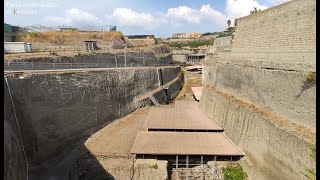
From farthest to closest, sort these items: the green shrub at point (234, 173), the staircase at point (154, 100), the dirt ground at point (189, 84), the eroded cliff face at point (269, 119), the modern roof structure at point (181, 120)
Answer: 1. the dirt ground at point (189, 84)
2. the staircase at point (154, 100)
3. the modern roof structure at point (181, 120)
4. the green shrub at point (234, 173)
5. the eroded cliff face at point (269, 119)

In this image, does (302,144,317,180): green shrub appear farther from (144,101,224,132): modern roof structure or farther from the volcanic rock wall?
(144,101,224,132): modern roof structure

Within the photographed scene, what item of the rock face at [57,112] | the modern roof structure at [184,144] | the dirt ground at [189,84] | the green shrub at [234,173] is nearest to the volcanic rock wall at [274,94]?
the green shrub at [234,173]

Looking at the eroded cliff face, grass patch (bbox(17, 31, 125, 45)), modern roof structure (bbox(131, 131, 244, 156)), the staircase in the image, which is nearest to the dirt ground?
the staircase

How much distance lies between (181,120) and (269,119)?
31.3 feet

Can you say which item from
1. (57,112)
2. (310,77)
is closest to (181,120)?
(57,112)

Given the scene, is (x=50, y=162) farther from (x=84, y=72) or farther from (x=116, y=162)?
(x=84, y=72)

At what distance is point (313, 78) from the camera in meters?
14.9

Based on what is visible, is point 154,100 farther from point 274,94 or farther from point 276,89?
point 276,89

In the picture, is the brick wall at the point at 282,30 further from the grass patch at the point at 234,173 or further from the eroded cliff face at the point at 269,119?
the grass patch at the point at 234,173

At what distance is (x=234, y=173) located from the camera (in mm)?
19297

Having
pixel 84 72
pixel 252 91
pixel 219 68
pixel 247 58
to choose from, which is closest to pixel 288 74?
pixel 252 91

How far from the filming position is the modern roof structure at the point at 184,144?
20.2 m

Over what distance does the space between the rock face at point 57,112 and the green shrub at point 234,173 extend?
9.67 meters

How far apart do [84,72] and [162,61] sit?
34.0 m
